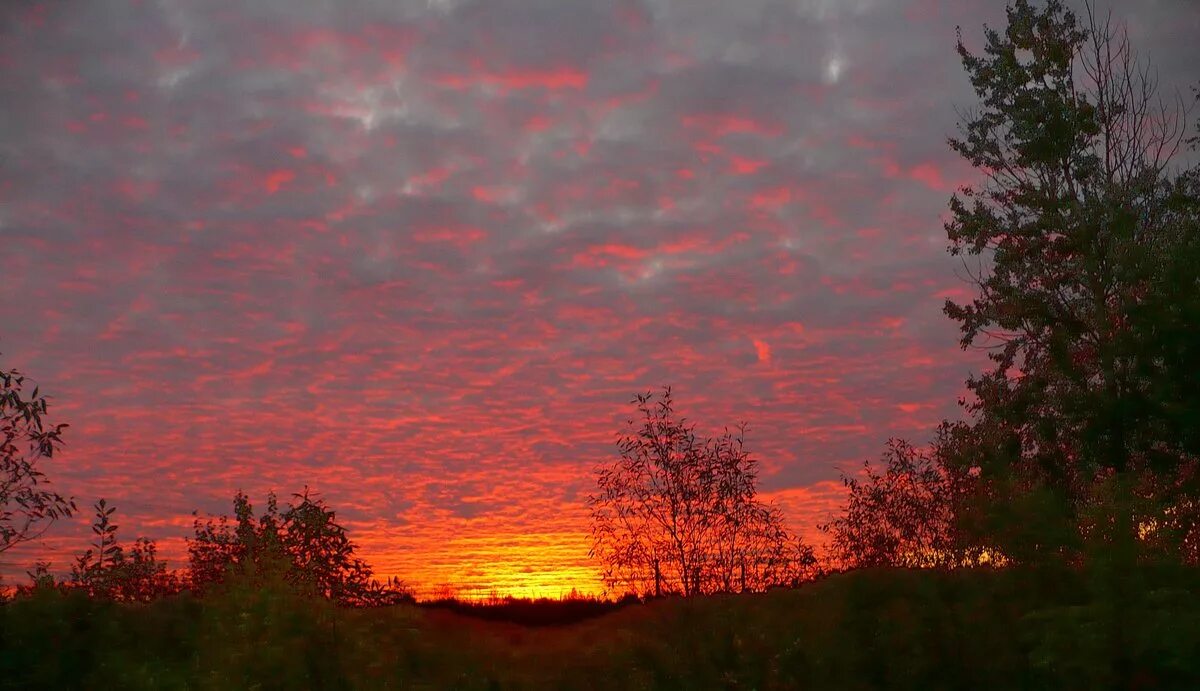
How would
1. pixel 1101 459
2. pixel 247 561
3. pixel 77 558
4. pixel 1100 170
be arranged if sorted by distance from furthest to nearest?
1. pixel 1100 170
2. pixel 1101 459
3. pixel 77 558
4. pixel 247 561

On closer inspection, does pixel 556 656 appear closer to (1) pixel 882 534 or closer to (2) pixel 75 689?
(2) pixel 75 689

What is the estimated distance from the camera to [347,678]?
→ 28.8 feet

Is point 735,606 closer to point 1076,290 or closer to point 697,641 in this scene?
point 697,641

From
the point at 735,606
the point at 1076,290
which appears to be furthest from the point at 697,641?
the point at 1076,290

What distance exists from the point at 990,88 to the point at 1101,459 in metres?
10.2

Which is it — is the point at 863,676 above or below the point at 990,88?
below

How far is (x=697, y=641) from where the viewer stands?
9867 mm

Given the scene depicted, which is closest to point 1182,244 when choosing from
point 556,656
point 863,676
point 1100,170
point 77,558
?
point 1100,170

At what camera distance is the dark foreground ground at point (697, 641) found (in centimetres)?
859

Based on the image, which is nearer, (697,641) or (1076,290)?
(697,641)

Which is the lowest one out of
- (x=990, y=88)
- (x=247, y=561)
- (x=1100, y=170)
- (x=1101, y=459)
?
(x=247, y=561)

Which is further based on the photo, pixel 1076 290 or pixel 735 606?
pixel 1076 290

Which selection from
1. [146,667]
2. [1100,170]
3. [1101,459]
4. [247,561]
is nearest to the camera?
[247,561]

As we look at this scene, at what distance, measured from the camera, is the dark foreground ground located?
28.2ft
